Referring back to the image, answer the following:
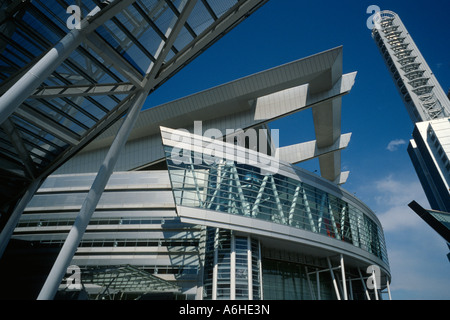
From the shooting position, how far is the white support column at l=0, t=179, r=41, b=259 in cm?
1671

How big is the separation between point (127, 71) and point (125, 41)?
131cm

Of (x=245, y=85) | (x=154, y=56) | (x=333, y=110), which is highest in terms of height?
(x=245, y=85)

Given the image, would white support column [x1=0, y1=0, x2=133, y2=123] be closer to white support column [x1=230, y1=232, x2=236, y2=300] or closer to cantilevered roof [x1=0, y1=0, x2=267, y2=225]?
cantilevered roof [x1=0, y1=0, x2=267, y2=225]

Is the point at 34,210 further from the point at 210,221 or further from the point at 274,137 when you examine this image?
the point at 274,137

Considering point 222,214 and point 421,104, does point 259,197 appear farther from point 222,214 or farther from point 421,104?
point 421,104

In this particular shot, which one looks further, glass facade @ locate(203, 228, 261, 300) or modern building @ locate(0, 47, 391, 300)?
modern building @ locate(0, 47, 391, 300)

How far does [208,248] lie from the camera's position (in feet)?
73.4

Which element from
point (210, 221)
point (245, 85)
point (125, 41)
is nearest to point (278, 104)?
point (245, 85)

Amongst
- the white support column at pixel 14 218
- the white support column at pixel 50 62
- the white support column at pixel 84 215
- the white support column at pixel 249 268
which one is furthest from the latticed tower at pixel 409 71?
the white support column at pixel 14 218

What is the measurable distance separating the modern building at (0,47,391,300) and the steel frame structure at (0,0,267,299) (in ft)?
24.4

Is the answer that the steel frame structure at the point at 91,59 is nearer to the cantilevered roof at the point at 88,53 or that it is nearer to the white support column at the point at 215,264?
the cantilevered roof at the point at 88,53

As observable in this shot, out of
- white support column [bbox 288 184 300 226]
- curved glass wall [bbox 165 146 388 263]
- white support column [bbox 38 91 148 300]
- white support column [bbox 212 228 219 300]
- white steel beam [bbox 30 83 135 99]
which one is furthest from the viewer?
white support column [bbox 288 184 300 226]

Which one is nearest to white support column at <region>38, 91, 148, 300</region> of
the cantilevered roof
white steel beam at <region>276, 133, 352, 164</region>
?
the cantilevered roof

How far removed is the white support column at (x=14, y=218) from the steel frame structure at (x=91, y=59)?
12.4 feet
